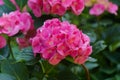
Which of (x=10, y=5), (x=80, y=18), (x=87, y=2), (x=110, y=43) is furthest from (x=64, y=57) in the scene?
(x=80, y=18)

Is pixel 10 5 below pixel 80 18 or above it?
above

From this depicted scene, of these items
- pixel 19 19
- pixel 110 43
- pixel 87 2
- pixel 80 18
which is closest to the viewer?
pixel 19 19

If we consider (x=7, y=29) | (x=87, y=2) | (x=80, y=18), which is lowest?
(x=80, y=18)

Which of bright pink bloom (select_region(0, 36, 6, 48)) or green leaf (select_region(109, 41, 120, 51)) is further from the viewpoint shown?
green leaf (select_region(109, 41, 120, 51))

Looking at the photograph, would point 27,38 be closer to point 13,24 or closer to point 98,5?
point 13,24

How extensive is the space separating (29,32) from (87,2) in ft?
2.78

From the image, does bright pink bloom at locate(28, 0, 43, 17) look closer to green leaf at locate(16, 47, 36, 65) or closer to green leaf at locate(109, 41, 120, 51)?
green leaf at locate(16, 47, 36, 65)

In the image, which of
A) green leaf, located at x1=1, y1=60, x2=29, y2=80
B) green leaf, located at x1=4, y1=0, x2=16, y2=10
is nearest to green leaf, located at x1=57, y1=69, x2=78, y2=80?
green leaf, located at x1=1, y1=60, x2=29, y2=80

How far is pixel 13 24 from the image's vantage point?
3.67ft

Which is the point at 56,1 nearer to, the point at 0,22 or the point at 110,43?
the point at 0,22

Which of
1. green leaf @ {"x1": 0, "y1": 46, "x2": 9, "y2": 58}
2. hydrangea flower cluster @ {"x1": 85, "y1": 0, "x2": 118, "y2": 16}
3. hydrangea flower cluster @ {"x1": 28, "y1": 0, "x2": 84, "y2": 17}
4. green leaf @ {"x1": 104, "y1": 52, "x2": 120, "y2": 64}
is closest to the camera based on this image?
hydrangea flower cluster @ {"x1": 28, "y1": 0, "x2": 84, "y2": 17}

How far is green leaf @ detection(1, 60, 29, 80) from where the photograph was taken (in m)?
1.08

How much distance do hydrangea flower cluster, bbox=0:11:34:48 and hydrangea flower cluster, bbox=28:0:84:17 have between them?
1.9 inches

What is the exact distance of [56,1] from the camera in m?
1.12
